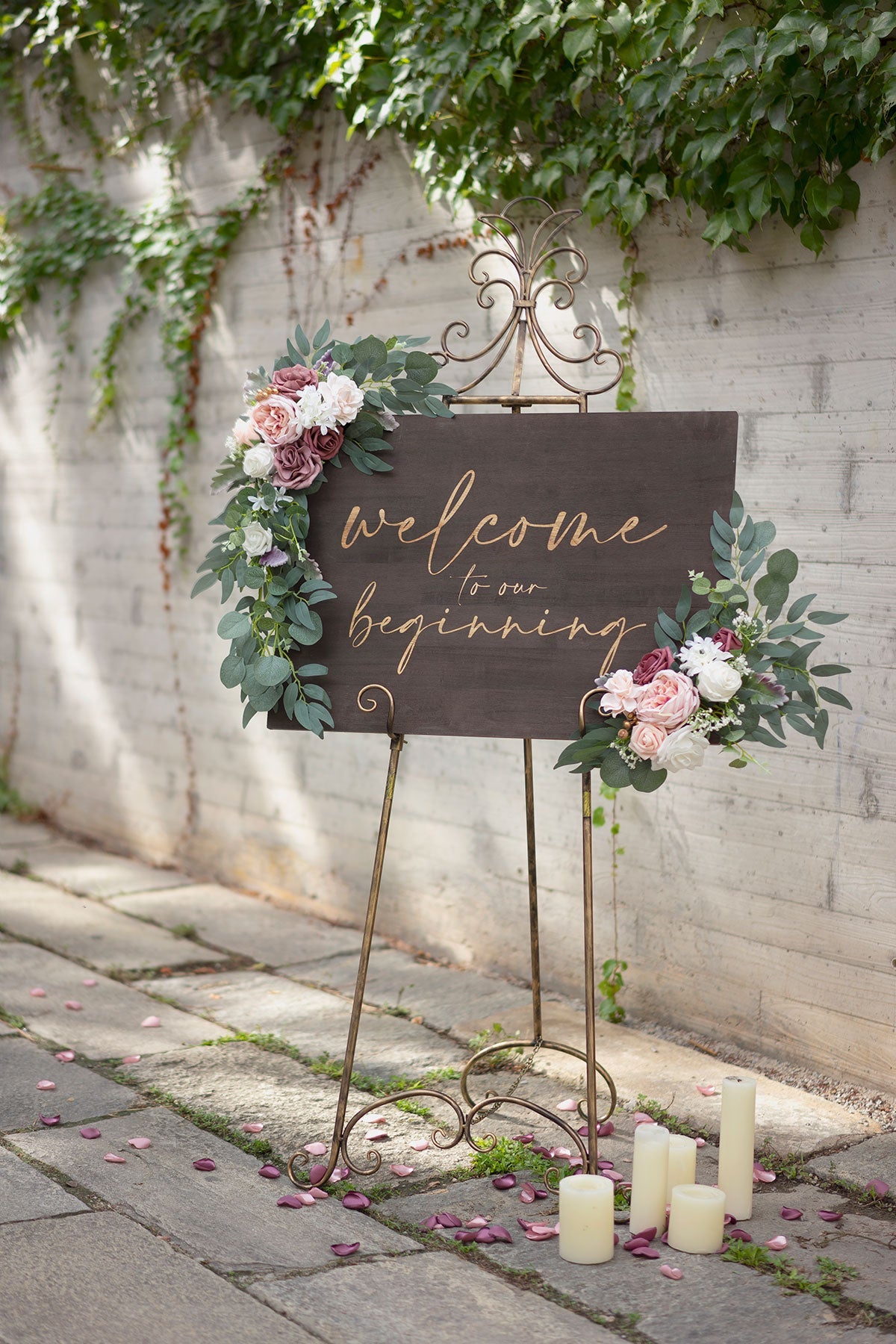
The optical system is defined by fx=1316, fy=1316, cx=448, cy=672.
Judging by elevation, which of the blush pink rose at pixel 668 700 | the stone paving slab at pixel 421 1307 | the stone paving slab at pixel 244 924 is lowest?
the stone paving slab at pixel 421 1307

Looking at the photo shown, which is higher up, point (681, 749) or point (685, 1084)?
point (681, 749)

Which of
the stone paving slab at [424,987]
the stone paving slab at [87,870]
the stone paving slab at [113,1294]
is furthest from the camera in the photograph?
the stone paving slab at [87,870]

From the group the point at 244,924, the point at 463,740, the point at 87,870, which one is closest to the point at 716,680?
the point at 463,740

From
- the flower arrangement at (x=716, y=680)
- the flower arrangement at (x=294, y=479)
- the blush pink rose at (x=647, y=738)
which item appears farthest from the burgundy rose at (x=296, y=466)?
the blush pink rose at (x=647, y=738)

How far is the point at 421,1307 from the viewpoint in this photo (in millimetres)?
1945

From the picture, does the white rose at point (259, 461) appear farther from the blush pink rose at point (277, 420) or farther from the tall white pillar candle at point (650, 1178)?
the tall white pillar candle at point (650, 1178)

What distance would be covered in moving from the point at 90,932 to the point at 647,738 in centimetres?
235

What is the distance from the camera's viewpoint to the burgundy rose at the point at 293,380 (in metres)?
2.39

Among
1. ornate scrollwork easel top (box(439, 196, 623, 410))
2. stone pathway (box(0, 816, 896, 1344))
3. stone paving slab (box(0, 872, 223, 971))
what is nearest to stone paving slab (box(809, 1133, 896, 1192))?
stone pathway (box(0, 816, 896, 1344))

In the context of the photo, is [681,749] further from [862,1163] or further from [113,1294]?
[113,1294]

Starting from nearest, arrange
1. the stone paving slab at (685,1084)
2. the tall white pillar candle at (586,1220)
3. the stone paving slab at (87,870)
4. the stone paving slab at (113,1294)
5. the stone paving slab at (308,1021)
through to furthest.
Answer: the stone paving slab at (113,1294) → the tall white pillar candle at (586,1220) → the stone paving slab at (685,1084) → the stone paving slab at (308,1021) → the stone paving slab at (87,870)

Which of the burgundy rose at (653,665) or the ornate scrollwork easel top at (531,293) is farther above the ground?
the ornate scrollwork easel top at (531,293)

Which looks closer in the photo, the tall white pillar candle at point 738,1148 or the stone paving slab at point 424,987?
the tall white pillar candle at point 738,1148

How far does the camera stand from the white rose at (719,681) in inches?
84.5
